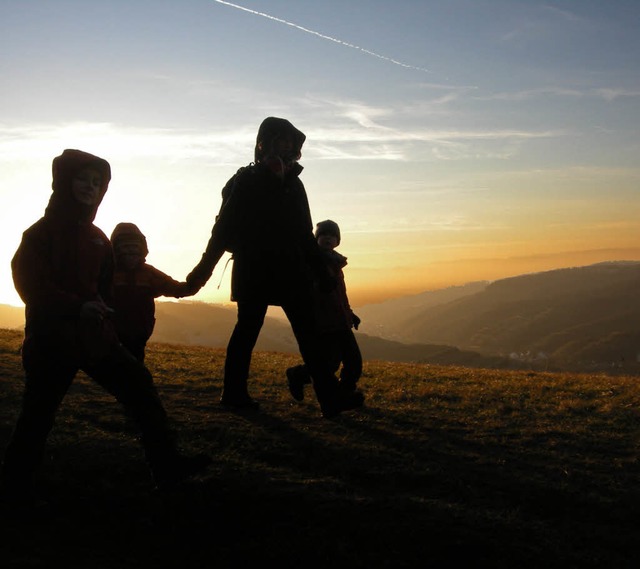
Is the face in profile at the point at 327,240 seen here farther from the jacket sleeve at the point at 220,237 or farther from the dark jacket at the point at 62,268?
the dark jacket at the point at 62,268

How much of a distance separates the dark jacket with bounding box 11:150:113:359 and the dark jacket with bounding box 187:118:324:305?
6.57 ft

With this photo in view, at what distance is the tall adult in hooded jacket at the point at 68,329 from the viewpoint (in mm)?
4238

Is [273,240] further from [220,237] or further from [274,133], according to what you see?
[274,133]

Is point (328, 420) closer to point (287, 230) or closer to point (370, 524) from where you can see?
point (287, 230)

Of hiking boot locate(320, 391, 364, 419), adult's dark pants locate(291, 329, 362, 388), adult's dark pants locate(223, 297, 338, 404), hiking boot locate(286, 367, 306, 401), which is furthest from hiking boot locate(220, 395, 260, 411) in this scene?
hiking boot locate(320, 391, 364, 419)

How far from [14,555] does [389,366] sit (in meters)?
9.92

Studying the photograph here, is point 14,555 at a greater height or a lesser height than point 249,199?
lesser

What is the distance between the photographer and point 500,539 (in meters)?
4.11

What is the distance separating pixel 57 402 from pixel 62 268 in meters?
0.95

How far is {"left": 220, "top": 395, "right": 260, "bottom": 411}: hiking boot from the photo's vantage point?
290 inches

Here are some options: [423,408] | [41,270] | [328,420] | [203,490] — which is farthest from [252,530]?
[423,408]

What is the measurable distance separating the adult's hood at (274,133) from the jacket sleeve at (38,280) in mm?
2824

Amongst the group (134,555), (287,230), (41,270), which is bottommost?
(134,555)

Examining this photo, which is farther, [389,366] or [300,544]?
[389,366]
